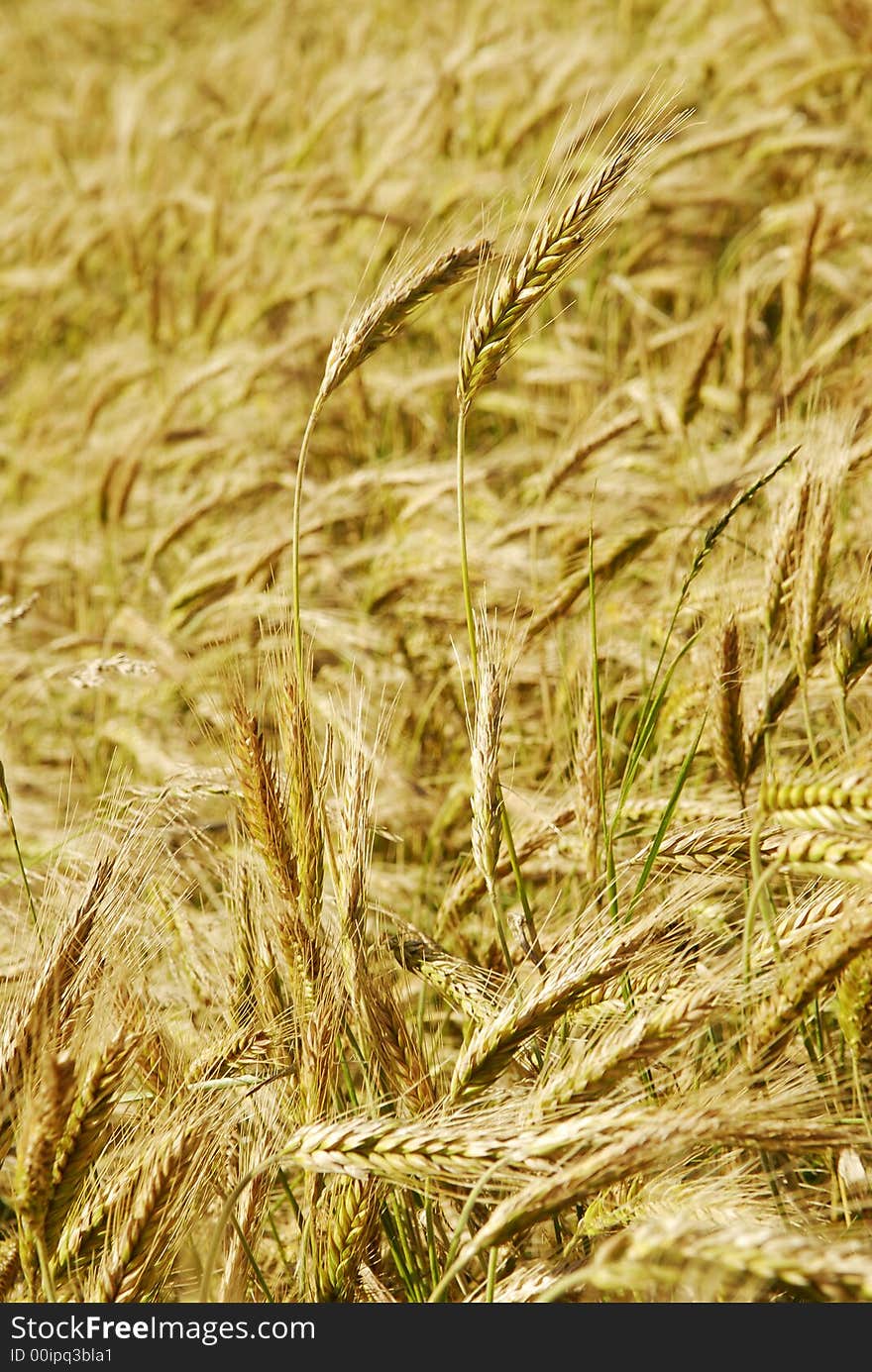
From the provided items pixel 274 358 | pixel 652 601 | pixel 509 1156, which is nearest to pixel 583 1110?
pixel 509 1156

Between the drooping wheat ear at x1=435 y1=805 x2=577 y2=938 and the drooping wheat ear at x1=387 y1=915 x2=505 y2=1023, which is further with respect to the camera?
the drooping wheat ear at x1=435 y1=805 x2=577 y2=938

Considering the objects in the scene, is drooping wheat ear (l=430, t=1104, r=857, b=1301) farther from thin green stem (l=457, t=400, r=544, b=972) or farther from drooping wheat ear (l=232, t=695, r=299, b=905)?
drooping wheat ear (l=232, t=695, r=299, b=905)

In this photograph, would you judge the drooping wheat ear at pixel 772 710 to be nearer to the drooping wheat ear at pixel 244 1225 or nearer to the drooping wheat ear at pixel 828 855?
the drooping wheat ear at pixel 828 855

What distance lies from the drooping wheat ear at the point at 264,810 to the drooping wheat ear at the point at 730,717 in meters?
0.54

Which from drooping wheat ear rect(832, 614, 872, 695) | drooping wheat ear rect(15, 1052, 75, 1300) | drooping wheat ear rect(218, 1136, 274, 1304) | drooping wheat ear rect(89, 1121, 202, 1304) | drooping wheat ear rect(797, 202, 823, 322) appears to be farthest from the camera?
drooping wheat ear rect(797, 202, 823, 322)

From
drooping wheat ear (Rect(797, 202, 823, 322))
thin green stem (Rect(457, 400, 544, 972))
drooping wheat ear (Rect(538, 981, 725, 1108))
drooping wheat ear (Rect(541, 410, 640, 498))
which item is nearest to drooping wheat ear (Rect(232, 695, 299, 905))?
thin green stem (Rect(457, 400, 544, 972))

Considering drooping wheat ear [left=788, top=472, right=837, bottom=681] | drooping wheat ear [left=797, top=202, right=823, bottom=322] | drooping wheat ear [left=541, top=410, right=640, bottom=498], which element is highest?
drooping wheat ear [left=797, top=202, right=823, bottom=322]

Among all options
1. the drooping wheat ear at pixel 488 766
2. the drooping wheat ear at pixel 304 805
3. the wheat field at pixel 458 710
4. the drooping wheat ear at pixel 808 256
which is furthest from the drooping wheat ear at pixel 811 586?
the drooping wheat ear at pixel 808 256

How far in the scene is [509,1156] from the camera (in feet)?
3.10

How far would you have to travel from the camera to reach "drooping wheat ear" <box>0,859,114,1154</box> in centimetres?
111

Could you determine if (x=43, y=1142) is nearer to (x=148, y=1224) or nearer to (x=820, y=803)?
(x=148, y=1224)

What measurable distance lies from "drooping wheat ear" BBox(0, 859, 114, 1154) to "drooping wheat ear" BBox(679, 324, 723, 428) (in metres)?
1.64

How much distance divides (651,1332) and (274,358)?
2820 millimetres

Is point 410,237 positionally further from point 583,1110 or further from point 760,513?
point 583,1110
